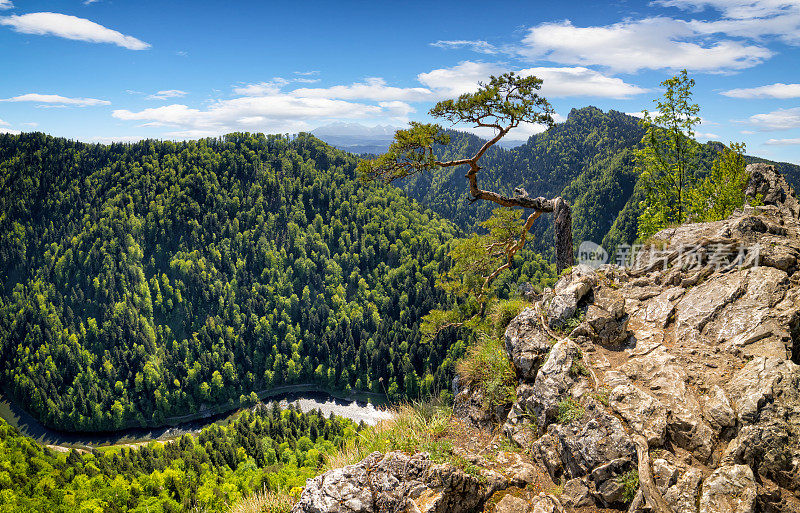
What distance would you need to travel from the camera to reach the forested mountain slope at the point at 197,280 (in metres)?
118

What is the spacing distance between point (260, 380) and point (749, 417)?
436ft

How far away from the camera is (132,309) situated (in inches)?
5443

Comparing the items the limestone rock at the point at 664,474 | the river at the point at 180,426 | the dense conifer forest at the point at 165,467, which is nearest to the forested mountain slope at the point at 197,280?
the river at the point at 180,426

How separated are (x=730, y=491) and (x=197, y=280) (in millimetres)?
163886

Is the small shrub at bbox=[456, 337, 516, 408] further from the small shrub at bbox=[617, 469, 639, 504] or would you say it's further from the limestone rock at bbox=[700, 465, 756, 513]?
the limestone rock at bbox=[700, 465, 756, 513]

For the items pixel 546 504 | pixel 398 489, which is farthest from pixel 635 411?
pixel 398 489

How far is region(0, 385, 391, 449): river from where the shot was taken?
108062mm

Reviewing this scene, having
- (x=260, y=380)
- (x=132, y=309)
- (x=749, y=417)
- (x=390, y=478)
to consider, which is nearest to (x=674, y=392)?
(x=749, y=417)

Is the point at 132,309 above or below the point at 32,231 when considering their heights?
below

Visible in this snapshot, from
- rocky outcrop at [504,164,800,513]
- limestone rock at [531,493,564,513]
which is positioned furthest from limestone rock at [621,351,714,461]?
limestone rock at [531,493,564,513]

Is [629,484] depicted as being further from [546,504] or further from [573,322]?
[573,322]

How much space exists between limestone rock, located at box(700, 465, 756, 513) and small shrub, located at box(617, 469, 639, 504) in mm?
1003

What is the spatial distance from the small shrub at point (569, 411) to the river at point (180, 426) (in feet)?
329

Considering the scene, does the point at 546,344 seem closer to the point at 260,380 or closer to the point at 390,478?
the point at 390,478
